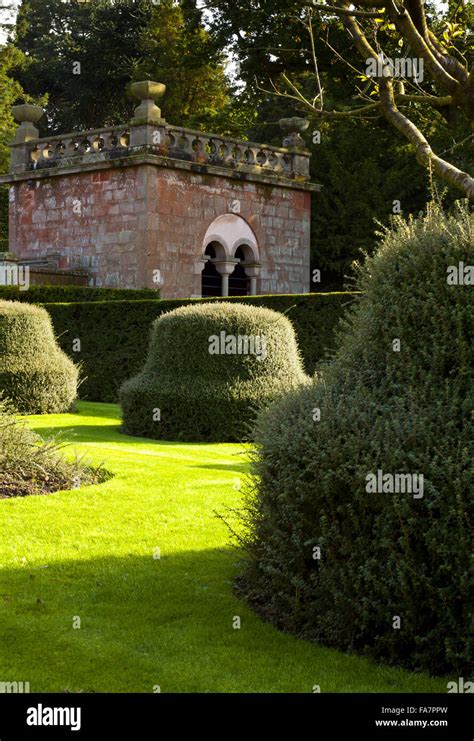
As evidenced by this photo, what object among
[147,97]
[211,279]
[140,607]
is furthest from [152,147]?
[140,607]

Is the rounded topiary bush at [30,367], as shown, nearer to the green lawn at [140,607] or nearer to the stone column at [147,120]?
the green lawn at [140,607]

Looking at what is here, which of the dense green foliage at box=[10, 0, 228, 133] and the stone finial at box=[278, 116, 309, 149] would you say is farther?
the dense green foliage at box=[10, 0, 228, 133]

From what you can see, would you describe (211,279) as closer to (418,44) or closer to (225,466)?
(225,466)

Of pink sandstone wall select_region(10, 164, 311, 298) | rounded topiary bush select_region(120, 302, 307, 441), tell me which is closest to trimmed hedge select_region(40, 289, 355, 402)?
rounded topiary bush select_region(120, 302, 307, 441)

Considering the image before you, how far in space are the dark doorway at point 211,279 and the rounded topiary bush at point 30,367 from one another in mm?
8994

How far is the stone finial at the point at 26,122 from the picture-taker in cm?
2670

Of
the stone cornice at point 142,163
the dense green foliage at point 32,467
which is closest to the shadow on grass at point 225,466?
the dense green foliage at point 32,467

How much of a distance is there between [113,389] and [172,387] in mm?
5112

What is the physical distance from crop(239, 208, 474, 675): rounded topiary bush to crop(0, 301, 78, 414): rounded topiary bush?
1083cm

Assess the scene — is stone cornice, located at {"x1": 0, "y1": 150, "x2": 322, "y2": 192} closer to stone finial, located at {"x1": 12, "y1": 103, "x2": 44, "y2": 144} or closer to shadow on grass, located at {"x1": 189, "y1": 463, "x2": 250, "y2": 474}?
stone finial, located at {"x1": 12, "y1": 103, "x2": 44, "y2": 144}

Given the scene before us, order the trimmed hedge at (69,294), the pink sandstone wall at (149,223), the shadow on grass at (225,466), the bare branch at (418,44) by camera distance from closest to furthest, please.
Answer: the bare branch at (418,44) < the shadow on grass at (225,466) < the trimmed hedge at (69,294) < the pink sandstone wall at (149,223)

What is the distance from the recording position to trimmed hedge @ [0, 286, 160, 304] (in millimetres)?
21672

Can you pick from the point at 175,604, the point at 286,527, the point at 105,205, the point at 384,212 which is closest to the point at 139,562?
the point at 175,604

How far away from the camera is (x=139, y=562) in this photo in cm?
698
